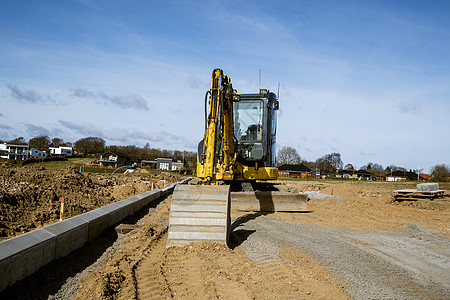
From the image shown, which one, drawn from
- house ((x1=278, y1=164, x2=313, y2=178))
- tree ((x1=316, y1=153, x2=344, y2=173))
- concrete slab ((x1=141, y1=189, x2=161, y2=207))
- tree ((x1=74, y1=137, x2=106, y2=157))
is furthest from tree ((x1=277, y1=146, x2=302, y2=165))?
concrete slab ((x1=141, y1=189, x2=161, y2=207))

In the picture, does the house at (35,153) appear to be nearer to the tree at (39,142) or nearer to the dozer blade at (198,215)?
the tree at (39,142)

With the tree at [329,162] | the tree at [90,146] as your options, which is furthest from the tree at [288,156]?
the tree at [90,146]

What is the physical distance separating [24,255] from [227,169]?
6784 millimetres

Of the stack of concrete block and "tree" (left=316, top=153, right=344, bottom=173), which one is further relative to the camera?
"tree" (left=316, top=153, right=344, bottom=173)

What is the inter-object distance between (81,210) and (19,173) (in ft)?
18.0

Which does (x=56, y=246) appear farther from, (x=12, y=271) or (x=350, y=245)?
(x=350, y=245)

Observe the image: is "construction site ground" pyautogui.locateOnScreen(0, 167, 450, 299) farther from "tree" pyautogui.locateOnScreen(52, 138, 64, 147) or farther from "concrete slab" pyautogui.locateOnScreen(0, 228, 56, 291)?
"tree" pyautogui.locateOnScreen(52, 138, 64, 147)

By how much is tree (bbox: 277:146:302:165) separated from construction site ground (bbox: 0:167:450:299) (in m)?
71.3

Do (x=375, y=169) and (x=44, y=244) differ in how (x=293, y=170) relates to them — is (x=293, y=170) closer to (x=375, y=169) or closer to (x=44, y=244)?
(x=375, y=169)

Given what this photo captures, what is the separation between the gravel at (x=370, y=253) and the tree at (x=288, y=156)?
70818mm

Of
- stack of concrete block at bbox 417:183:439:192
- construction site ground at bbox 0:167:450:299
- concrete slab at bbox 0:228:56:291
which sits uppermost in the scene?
stack of concrete block at bbox 417:183:439:192

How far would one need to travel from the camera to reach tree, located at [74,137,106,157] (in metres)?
104

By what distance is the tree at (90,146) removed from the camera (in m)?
104

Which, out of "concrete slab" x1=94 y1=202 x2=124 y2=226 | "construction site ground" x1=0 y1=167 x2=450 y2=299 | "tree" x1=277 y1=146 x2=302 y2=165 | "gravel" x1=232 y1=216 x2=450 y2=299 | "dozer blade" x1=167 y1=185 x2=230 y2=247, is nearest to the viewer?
"construction site ground" x1=0 y1=167 x2=450 y2=299
